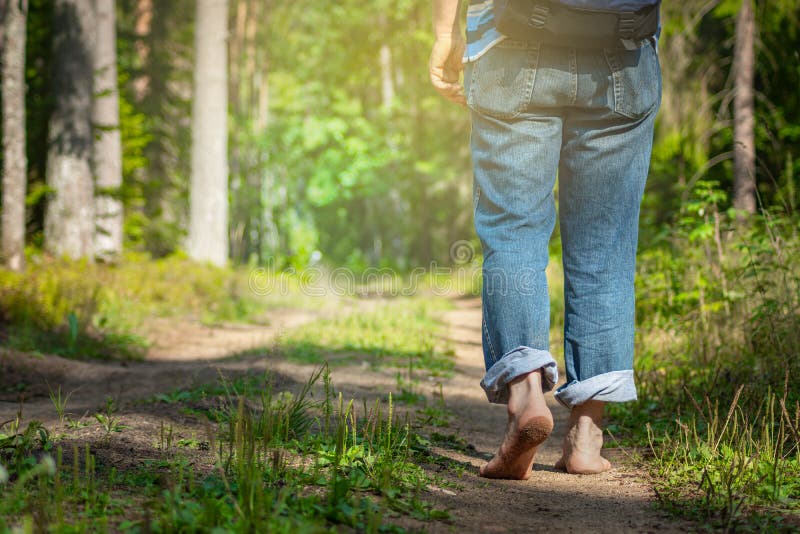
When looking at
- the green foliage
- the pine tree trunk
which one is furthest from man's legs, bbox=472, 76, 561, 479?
the pine tree trunk

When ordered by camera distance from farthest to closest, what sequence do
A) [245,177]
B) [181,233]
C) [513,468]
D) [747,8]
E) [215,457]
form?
[245,177], [181,233], [747,8], [513,468], [215,457]

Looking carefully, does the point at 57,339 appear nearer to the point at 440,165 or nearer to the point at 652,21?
the point at 652,21

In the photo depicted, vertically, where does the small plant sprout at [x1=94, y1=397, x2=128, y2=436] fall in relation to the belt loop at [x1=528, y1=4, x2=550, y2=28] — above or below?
below

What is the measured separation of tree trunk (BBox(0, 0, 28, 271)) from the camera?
724 centimetres

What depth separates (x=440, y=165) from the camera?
80.4 feet

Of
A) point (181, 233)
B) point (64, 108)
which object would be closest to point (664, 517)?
point (64, 108)

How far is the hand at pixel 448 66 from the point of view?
106 inches

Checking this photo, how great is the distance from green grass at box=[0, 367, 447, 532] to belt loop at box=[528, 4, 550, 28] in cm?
140

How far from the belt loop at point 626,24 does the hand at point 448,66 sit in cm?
59

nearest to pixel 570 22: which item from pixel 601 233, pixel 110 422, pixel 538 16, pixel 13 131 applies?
pixel 538 16

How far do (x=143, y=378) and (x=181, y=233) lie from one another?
762 centimetres

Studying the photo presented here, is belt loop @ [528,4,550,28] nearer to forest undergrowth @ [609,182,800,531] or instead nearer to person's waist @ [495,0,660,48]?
person's waist @ [495,0,660,48]

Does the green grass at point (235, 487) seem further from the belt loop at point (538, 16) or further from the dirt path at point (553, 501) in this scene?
the belt loop at point (538, 16)

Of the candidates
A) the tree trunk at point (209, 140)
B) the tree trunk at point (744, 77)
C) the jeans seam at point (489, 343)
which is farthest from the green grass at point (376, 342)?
the tree trunk at point (209, 140)
